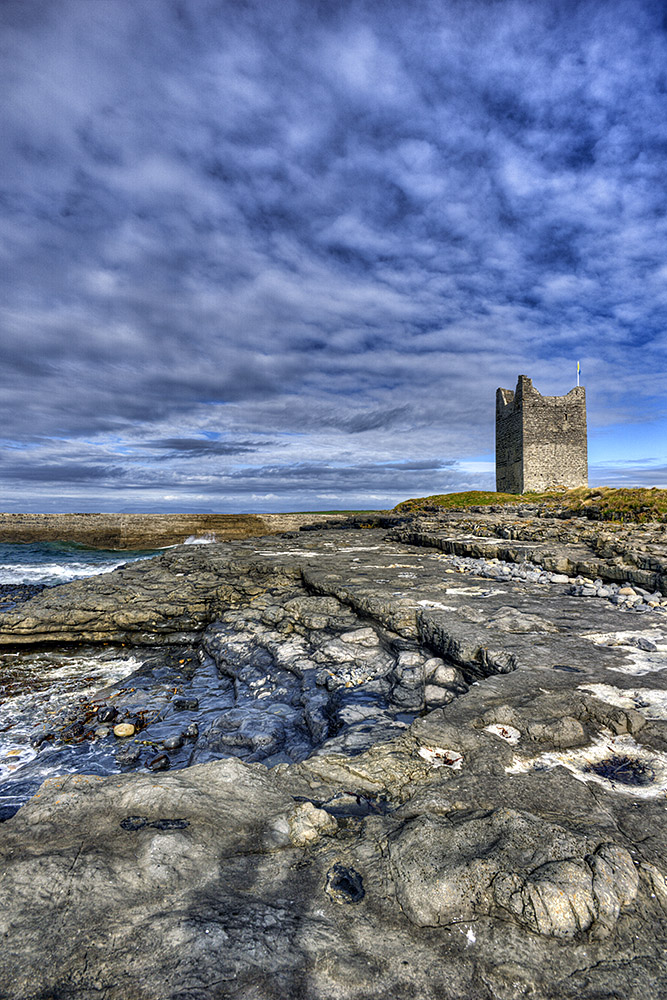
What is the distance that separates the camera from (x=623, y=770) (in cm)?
262

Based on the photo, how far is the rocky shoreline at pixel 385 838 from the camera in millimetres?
1479

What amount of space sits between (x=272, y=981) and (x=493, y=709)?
7.41 feet

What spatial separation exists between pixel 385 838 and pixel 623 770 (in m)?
1.53

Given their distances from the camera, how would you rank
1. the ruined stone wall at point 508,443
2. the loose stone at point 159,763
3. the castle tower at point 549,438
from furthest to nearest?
the ruined stone wall at point 508,443 < the castle tower at point 549,438 < the loose stone at point 159,763

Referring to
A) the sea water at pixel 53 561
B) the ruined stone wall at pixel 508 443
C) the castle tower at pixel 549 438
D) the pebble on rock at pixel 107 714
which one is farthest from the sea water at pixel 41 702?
the ruined stone wall at pixel 508 443

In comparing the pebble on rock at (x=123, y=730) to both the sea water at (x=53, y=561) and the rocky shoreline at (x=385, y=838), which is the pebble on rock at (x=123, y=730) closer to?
the rocky shoreline at (x=385, y=838)

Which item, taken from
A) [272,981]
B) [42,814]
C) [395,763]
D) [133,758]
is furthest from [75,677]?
[272,981]

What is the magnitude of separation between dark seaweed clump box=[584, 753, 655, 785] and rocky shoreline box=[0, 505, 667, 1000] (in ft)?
0.04

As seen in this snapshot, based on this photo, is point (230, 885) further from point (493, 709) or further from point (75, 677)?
point (75, 677)

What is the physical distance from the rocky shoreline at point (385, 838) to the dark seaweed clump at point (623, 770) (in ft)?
0.04

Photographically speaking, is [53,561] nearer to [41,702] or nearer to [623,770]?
[41,702]

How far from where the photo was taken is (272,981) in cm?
142

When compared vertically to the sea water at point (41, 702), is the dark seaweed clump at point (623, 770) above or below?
above

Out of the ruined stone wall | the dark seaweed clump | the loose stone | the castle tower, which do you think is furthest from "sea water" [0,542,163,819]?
the ruined stone wall
